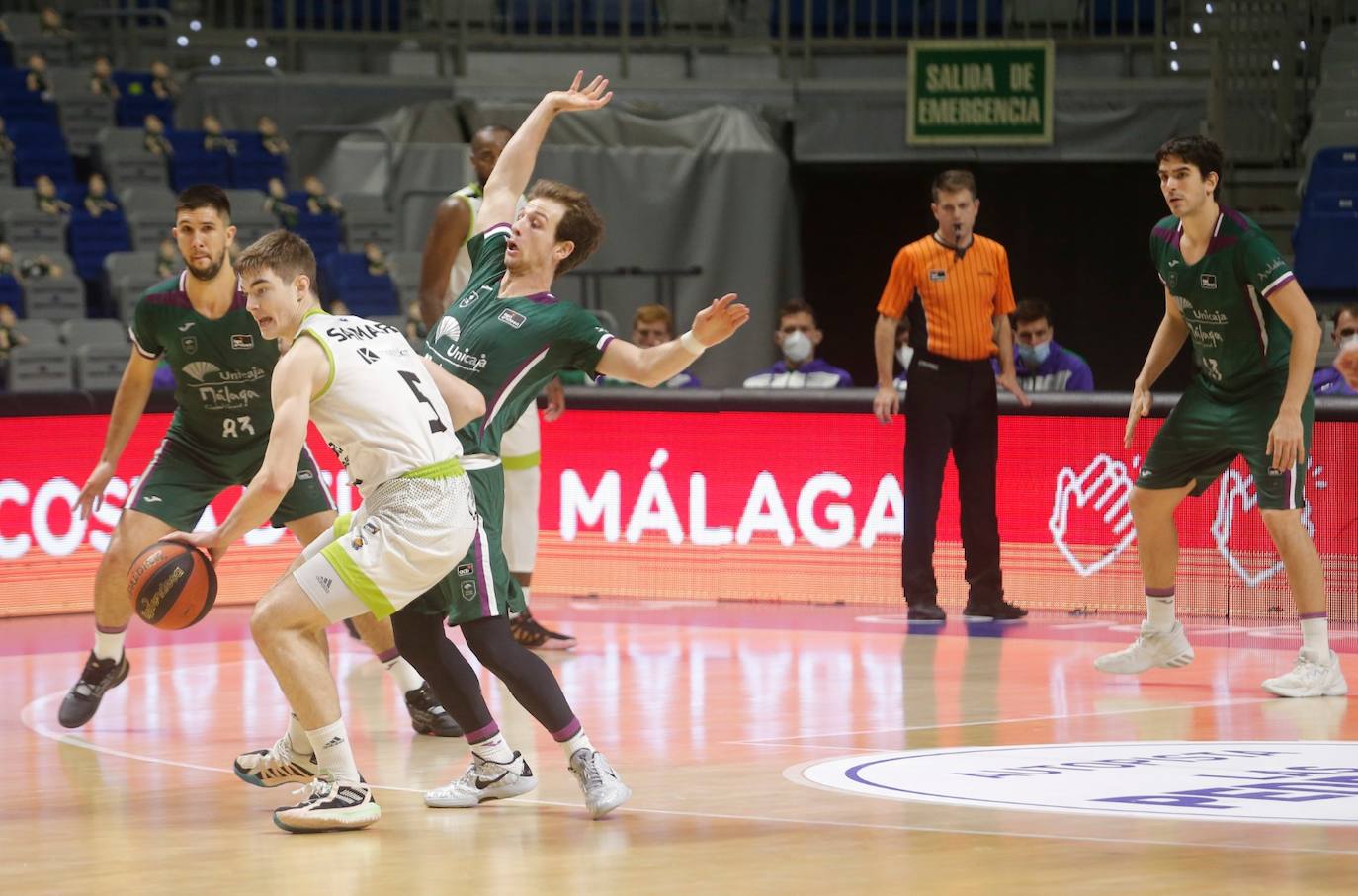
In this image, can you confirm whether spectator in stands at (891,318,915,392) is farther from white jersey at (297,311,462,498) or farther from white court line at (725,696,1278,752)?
white jersey at (297,311,462,498)

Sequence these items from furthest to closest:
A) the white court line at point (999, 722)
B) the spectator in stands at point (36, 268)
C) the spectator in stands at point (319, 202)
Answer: the spectator in stands at point (319, 202)
the spectator in stands at point (36, 268)
the white court line at point (999, 722)

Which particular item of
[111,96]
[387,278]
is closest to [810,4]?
[387,278]

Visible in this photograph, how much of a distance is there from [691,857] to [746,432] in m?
6.49

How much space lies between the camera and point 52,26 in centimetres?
1848

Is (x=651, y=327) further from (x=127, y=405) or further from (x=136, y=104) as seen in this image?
(x=136, y=104)

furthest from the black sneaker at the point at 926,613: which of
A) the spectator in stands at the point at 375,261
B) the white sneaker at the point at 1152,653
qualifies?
the spectator in stands at the point at 375,261

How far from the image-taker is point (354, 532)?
6.05 meters

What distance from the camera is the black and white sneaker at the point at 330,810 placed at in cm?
591

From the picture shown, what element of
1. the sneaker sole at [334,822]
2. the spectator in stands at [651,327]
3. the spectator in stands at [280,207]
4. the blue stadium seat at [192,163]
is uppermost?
the blue stadium seat at [192,163]

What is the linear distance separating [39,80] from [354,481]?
479 inches

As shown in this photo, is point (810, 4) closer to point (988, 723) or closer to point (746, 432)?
point (746, 432)

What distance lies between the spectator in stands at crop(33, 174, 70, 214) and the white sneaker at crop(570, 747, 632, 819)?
36.3ft

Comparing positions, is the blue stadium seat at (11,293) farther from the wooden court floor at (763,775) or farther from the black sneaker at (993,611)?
the black sneaker at (993,611)

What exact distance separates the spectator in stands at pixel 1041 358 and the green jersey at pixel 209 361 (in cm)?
597
